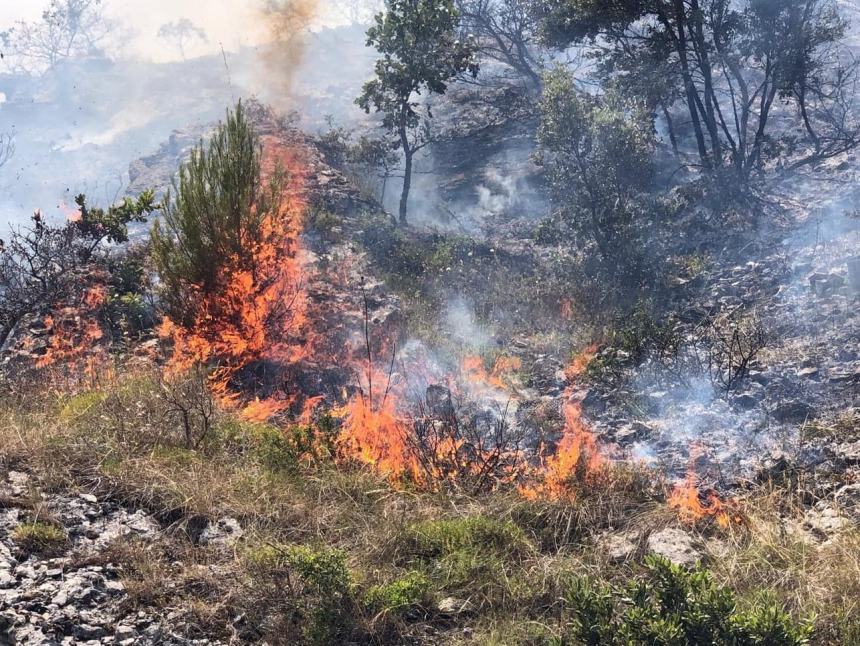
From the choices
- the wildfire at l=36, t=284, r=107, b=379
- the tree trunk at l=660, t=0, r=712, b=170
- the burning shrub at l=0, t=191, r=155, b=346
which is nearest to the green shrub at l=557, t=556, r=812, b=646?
the wildfire at l=36, t=284, r=107, b=379

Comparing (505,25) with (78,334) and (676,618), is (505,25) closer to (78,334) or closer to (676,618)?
(78,334)

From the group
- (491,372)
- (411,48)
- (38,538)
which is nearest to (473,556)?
(38,538)

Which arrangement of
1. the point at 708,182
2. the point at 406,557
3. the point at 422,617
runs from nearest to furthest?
the point at 422,617 → the point at 406,557 → the point at 708,182

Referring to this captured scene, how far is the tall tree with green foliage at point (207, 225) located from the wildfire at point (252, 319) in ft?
0.58

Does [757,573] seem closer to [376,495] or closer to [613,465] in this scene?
[613,465]

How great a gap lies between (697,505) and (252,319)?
22.5 ft

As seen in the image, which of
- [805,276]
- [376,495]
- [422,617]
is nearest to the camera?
[422,617]

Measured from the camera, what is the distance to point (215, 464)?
241 inches

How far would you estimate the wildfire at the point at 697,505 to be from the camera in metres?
5.48

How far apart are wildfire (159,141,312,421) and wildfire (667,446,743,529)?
16.2ft

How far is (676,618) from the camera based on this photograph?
3539mm

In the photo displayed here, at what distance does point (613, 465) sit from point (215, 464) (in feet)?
12.8

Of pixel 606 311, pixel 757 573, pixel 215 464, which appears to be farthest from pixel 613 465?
pixel 606 311

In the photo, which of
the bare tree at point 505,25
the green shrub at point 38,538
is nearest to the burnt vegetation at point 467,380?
the green shrub at point 38,538
